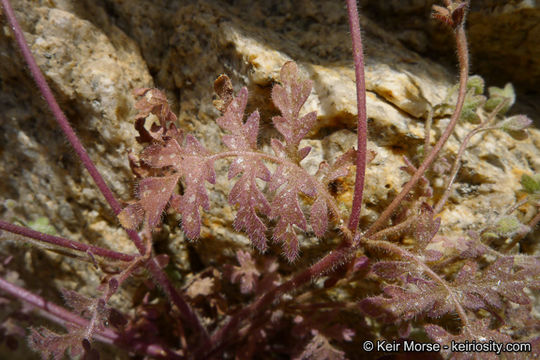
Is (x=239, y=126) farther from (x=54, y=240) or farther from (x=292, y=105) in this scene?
(x=54, y=240)

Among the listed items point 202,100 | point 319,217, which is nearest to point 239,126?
point 319,217

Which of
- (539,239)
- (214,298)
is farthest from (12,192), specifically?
(539,239)

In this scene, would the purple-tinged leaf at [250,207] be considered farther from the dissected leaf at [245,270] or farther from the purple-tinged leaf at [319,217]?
the dissected leaf at [245,270]

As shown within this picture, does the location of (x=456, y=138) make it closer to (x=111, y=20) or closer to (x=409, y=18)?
(x=409, y=18)

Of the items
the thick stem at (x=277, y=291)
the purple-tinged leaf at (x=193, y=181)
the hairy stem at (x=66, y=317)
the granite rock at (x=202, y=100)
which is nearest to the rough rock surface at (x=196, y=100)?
the granite rock at (x=202, y=100)

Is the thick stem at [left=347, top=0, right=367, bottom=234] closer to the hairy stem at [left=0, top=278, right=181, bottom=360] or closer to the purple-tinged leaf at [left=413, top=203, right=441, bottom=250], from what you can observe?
the purple-tinged leaf at [left=413, top=203, right=441, bottom=250]
